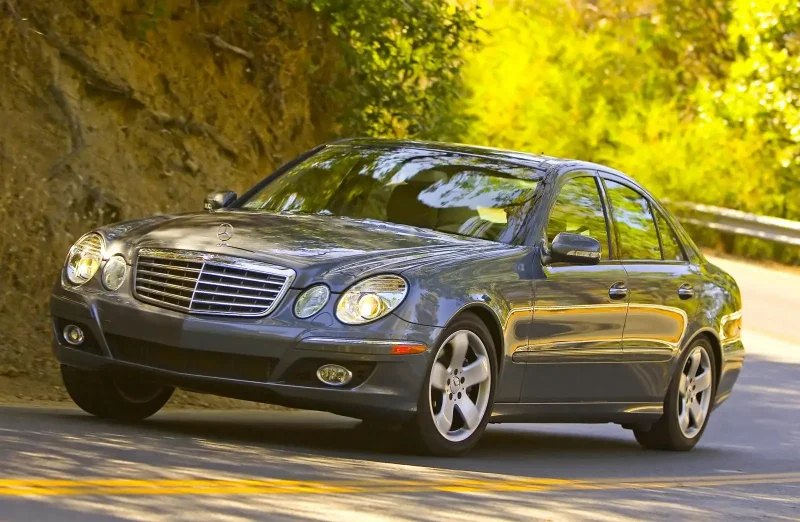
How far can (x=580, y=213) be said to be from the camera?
10219mm

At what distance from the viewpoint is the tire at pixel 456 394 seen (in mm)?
8516

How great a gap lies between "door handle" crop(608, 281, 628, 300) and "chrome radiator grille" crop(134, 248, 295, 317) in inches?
94.6

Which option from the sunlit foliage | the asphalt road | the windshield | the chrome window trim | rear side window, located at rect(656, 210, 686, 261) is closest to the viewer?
the asphalt road

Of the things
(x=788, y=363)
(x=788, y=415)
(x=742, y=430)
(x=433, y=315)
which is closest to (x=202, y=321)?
(x=433, y=315)

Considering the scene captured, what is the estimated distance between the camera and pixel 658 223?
11.2m

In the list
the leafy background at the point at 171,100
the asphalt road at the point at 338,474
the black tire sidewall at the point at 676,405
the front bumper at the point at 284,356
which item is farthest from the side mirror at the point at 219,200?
the black tire sidewall at the point at 676,405

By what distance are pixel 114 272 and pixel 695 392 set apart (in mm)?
4246

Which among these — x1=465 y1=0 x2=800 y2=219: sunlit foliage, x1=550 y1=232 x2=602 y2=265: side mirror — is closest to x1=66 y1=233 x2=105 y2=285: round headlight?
x1=550 y1=232 x2=602 y2=265: side mirror

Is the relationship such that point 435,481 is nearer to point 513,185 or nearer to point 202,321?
point 202,321

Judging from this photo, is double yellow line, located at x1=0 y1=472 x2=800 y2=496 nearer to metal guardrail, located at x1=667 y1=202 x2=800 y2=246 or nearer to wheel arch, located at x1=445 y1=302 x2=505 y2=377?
wheel arch, located at x1=445 y1=302 x2=505 y2=377

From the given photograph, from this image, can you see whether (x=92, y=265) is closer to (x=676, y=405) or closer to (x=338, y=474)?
(x=338, y=474)

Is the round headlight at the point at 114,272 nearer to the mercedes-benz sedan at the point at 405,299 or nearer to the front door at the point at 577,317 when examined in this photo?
the mercedes-benz sedan at the point at 405,299

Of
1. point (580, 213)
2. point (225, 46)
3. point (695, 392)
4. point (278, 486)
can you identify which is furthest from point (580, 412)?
point (225, 46)

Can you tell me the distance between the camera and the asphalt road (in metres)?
6.62
